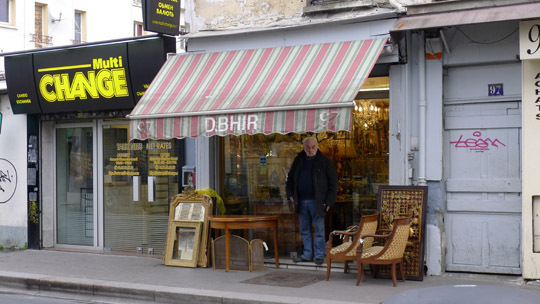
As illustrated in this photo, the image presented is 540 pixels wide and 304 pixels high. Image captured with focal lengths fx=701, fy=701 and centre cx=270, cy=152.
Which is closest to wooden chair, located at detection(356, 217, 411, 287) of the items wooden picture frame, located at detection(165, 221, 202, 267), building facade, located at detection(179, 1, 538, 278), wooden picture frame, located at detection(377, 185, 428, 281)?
wooden picture frame, located at detection(377, 185, 428, 281)

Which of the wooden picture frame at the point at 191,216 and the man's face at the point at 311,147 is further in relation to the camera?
the wooden picture frame at the point at 191,216

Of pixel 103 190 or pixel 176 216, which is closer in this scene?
pixel 176 216

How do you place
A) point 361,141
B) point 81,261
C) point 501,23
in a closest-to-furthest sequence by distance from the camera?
point 501,23 → point 361,141 → point 81,261

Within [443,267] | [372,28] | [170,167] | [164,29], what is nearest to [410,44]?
[372,28]

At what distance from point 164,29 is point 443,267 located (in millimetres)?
5686

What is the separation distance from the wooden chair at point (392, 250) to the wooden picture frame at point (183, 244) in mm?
2916

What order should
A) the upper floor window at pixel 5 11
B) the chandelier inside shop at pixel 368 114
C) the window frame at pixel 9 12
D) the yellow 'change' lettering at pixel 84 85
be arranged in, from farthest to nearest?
the window frame at pixel 9 12
the upper floor window at pixel 5 11
the yellow 'change' lettering at pixel 84 85
the chandelier inside shop at pixel 368 114

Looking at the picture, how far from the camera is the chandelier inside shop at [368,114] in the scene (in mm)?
10633

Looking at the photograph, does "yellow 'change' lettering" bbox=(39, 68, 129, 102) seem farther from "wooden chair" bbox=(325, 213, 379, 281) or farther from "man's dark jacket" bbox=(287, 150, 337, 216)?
"wooden chair" bbox=(325, 213, 379, 281)

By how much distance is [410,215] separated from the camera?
938 centimetres

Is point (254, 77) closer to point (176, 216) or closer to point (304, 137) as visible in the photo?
point (304, 137)

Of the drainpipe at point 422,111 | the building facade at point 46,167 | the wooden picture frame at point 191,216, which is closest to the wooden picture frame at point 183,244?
the wooden picture frame at point 191,216

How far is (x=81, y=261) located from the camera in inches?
464

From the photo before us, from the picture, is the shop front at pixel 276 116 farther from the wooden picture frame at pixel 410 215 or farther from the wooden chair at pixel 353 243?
the wooden chair at pixel 353 243
